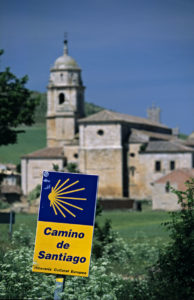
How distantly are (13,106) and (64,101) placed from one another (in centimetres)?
3741

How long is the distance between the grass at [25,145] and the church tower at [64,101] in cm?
1262

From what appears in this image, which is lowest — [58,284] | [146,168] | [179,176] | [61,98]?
[58,284]

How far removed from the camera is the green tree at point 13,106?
38.0 meters

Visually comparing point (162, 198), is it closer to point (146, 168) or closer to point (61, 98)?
point (146, 168)

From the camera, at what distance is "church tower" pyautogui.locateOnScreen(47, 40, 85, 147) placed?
247 feet

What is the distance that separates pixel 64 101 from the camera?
2995 inches

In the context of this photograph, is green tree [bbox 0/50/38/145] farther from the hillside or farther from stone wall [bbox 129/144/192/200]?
the hillside

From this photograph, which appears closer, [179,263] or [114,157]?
[179,263]

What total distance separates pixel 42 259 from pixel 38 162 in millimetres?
64270

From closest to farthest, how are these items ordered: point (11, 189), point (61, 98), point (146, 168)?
point (146, 168)
point (11, 189)
point (61, 98)

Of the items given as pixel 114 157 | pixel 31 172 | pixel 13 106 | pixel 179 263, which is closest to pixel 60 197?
pixel 179 263

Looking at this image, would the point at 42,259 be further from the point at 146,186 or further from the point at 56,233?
the point at 146,186

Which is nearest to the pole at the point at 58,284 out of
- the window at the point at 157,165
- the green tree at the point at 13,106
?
the green tree at the point at 13,106

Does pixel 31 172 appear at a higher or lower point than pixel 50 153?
lower
